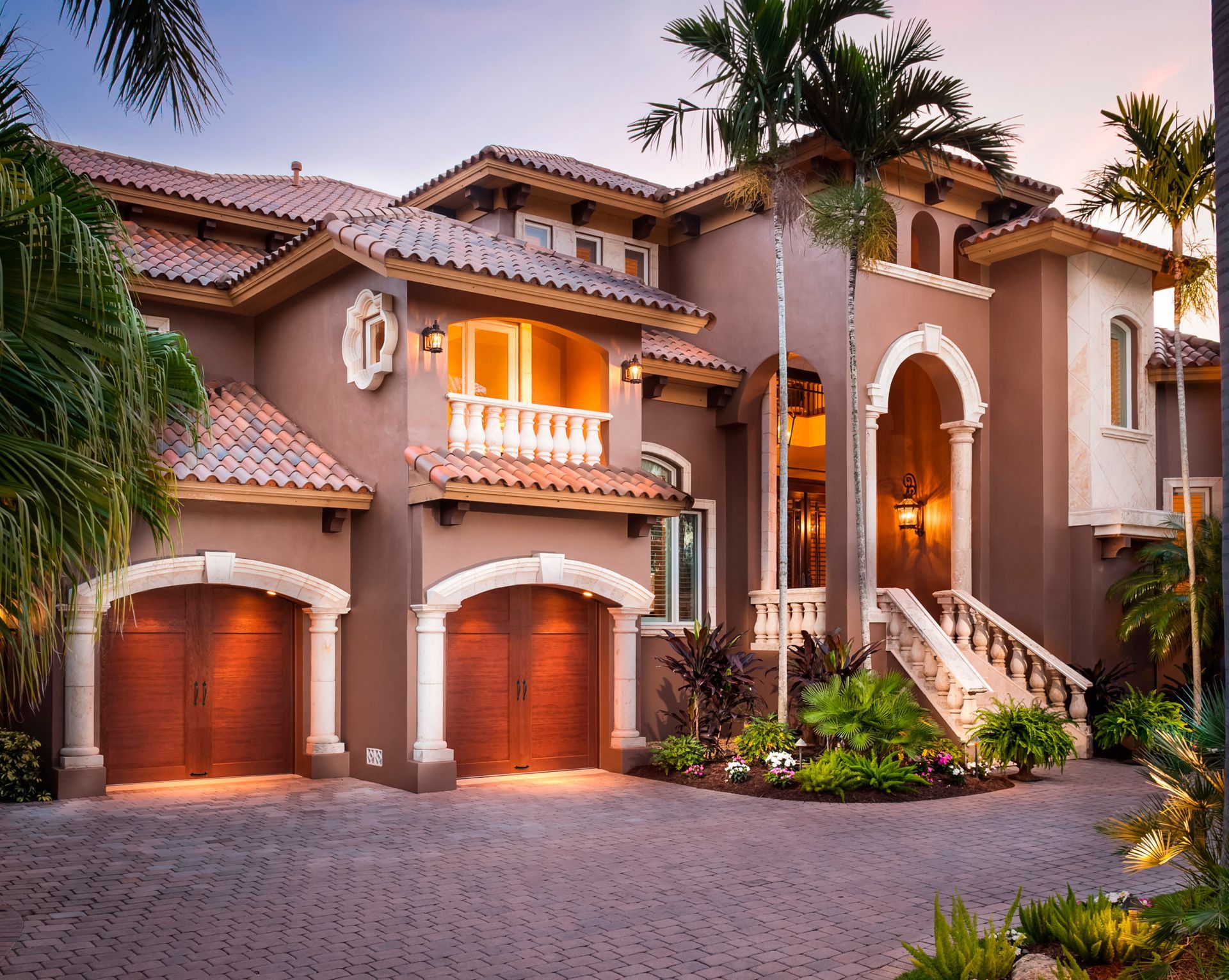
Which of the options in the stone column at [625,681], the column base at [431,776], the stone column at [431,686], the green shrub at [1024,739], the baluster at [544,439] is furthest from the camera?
the stone column at [625,681]

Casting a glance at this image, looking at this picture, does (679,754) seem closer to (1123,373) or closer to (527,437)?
(527,437)

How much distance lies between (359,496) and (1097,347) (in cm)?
1185

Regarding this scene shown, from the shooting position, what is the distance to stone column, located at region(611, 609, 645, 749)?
578 inches

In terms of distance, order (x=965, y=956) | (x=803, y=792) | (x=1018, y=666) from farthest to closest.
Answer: (x=1018, y=666), (x=803, y=792), (x=965, y=956)

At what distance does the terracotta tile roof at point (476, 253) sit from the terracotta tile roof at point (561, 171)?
140 centimetres

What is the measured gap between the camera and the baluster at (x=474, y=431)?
45.4ft

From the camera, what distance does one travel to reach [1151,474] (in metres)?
19.0

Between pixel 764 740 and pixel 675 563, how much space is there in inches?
174

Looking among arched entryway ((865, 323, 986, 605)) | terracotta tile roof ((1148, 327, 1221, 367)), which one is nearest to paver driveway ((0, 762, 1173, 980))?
arched entryway ((865, 323, 986, 605))

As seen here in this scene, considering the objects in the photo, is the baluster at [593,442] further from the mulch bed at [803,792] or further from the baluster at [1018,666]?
the baluster at [1018,666]

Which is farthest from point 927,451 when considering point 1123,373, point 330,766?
point 330,766

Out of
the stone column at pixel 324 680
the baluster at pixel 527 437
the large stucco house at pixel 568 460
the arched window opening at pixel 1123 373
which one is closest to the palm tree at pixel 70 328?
the large stucco house at pixel 568 460

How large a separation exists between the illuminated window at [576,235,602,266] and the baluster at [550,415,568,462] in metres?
5.09

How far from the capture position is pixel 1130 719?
617 inches
